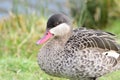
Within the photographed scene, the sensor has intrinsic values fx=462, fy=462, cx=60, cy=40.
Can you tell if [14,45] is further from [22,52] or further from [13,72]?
[13,72]

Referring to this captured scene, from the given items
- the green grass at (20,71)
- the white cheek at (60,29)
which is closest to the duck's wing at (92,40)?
the white cheek at (60,29)

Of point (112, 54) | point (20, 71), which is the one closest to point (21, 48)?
point (20, 71)

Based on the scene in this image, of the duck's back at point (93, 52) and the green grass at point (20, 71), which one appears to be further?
the green grass at point (20, 71)

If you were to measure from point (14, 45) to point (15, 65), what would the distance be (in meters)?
1.92

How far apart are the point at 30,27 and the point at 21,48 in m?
0.86

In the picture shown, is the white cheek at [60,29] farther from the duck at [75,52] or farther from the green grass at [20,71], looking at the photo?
the green grass at [20,71]

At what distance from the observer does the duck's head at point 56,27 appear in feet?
18.2

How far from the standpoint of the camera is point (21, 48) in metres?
8.36

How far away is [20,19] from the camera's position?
364 inches

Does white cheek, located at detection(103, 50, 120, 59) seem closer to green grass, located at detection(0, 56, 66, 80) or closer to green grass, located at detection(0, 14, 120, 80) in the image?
green grass, located at detection(0, 14, 120, 80)

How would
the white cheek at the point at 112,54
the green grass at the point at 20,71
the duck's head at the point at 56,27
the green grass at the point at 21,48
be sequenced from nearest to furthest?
the duck's head at the point at 56,27, the white cheek at the point at 112,54, the green grass at the point at 20,71, the green grass at the point at 21,48

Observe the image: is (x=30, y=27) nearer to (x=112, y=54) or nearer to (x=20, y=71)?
(x=20, y=71)

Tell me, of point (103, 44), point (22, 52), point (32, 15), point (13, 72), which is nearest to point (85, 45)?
point (103, 44)

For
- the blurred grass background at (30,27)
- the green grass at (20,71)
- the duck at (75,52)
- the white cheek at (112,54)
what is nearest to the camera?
the duck at (75,52)
